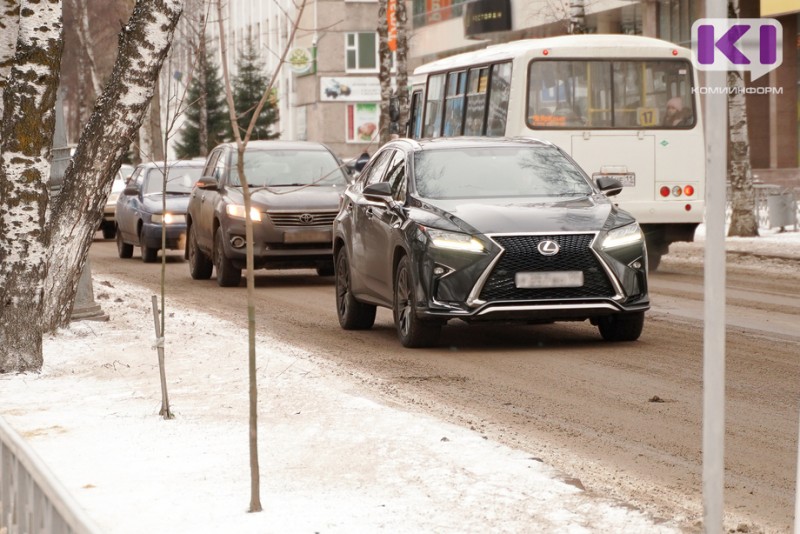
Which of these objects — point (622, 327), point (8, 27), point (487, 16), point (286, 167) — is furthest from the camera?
point (487, 16)

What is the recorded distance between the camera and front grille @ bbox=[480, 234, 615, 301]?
11617 millimetres

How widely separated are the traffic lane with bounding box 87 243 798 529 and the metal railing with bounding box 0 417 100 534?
2.42 metres

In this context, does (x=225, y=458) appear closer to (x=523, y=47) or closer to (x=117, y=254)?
(x=523, y=47)

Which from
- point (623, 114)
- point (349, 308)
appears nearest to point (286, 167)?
point (623, 114)

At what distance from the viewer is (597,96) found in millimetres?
21281

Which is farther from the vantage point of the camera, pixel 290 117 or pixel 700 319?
pixel 290 117

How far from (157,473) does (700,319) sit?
27.4ft

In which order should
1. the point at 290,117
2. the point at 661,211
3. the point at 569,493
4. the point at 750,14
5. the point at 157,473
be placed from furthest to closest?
the point at 290,117
the point at 750,14
the point at 661,211
the point at 157,473
the point at 569,493

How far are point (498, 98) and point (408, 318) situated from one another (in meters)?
9.83

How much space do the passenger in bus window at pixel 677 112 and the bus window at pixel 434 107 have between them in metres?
3.82

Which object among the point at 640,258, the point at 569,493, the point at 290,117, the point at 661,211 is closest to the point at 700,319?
the point at 640,258

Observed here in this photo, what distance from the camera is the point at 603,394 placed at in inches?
381

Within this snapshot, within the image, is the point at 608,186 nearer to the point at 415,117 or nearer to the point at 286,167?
the point at 286,167

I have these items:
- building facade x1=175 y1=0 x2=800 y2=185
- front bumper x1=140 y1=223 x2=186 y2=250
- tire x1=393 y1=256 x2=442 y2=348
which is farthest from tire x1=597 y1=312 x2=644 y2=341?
front bumper x1=140 y1=223 x2=186 y2=250
